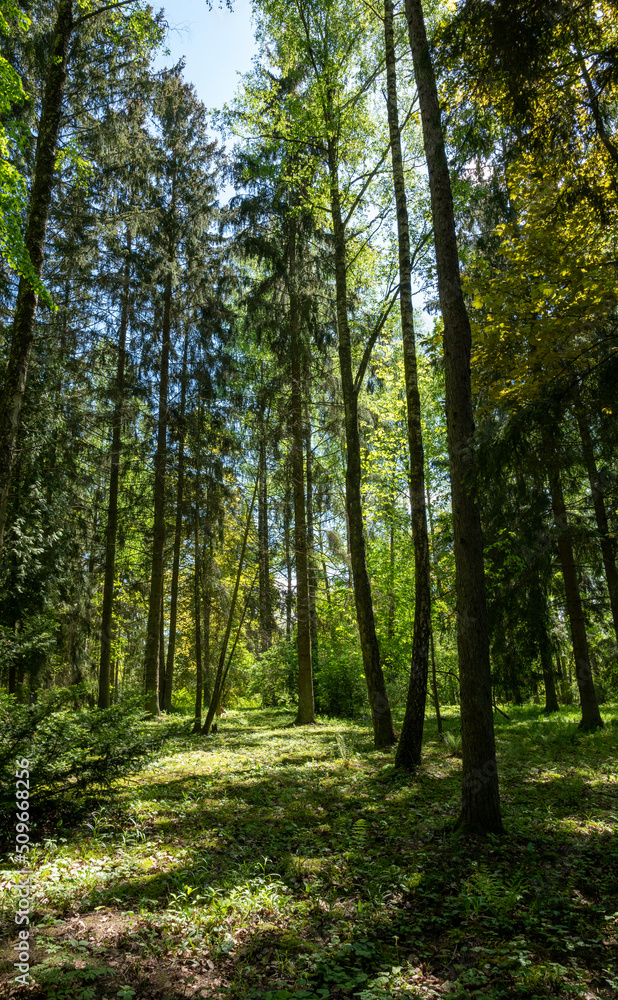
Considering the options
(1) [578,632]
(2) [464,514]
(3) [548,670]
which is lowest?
(3) [548,670]

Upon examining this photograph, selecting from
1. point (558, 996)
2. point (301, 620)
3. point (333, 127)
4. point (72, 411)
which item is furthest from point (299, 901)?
point (72, 411)

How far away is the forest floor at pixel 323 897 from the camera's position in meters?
2.74

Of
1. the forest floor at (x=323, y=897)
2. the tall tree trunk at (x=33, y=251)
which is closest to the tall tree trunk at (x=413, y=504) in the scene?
the forest floor at (x=323, y=897)

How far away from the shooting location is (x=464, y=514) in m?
5.02

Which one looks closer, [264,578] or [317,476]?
[264,578]

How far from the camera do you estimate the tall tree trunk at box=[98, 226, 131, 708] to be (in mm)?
13211

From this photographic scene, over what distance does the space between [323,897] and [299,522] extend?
9456 millimetres

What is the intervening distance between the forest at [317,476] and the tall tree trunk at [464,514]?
0.03 meters

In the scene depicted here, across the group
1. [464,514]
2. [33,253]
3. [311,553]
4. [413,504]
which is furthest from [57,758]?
[311,553]

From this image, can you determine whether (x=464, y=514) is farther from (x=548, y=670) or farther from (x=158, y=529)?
(x=158, y=529)

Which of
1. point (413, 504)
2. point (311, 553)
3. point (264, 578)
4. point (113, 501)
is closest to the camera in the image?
point (413, 504)

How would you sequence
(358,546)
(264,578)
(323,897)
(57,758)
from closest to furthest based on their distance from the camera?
(323,897) < (57,758) < (358,546) < (264,578)

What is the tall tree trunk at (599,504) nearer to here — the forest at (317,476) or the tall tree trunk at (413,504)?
the forest at (317,476)

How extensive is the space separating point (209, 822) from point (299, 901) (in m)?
1.74
